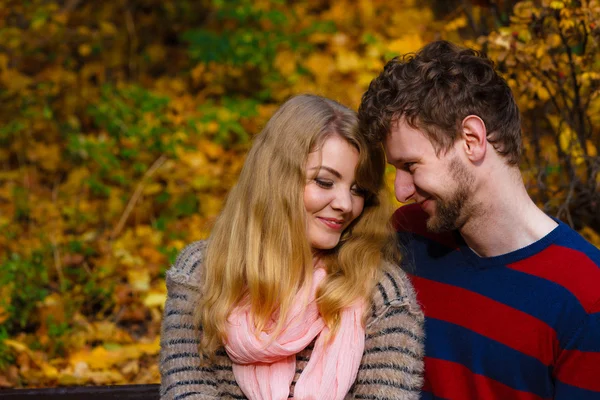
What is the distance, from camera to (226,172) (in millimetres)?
6070

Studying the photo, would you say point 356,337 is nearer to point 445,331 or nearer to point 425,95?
point 445,331

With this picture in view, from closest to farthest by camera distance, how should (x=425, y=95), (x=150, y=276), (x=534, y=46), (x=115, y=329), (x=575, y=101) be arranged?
(x=425, y=95)
(x=534, y=46)
(x=575, y=101)
(x=115, y=329)
(x=150, y=276)

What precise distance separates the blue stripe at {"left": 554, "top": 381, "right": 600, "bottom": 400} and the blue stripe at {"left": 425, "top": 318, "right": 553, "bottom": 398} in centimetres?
5

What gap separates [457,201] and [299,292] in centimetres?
65

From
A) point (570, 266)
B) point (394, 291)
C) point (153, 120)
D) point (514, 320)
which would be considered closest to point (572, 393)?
point (514, 320)

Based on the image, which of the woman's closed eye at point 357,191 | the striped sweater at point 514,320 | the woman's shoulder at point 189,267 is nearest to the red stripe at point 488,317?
the striped sweater at point 514,320

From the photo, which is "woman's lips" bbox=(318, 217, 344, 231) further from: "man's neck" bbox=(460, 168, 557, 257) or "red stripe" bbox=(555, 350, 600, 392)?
"red stripe" bbox=(555, 350, 600, 392)

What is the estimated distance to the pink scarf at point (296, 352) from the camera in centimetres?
255

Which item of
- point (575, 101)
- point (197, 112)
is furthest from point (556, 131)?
point (197, 112)

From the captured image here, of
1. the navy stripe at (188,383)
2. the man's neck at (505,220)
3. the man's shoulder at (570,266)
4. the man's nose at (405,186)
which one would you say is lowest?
the navy stripe at (188,383)

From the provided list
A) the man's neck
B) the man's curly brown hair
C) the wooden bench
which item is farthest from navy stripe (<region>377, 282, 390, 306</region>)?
the wooden bench

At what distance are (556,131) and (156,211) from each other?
120 inches

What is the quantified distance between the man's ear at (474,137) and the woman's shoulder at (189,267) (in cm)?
106

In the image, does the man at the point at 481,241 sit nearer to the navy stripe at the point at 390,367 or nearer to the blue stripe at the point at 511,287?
the blue stripe at the point at 511,287
